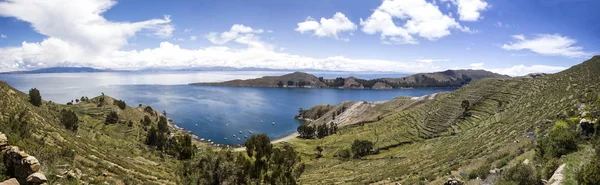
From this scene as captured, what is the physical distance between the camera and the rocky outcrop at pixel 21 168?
15.8 metres

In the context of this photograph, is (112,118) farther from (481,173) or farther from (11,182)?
(481,173)

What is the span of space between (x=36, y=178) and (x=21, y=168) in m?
1.20

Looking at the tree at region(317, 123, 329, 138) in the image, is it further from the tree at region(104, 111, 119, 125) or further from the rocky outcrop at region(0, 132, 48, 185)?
the rocky outcrop at region(0, 132, 48, 185)

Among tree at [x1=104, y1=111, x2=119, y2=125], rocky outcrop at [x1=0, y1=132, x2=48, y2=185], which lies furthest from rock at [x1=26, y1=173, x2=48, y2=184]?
tree at [x1=104, y1=111, x2=119, y2=125]

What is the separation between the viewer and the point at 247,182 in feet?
110

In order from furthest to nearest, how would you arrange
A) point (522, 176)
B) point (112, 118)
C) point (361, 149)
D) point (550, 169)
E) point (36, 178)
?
1. point (112, 118)
2. point (361, 149)
3. point (550, 169)
4. point (522, 176)
5. point (36, 178)

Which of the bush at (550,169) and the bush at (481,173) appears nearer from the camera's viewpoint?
the bush at (550,169)

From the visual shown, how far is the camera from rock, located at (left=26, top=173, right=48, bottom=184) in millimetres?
15680

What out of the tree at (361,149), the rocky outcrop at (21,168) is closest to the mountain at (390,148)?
the rocky outcrop at (21,168)

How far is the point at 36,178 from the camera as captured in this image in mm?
15805

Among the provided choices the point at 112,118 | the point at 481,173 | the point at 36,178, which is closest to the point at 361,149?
the point at 481,173

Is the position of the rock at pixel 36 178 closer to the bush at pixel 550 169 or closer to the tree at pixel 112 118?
the bush at pixel 550 169

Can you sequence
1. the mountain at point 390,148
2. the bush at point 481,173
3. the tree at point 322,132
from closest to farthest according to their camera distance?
the mountain at point 390,148 → the bush at point 481,173 → the tree at point 322,132

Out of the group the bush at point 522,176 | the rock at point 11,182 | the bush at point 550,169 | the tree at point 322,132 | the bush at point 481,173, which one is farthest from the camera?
the tree at point 322,132
